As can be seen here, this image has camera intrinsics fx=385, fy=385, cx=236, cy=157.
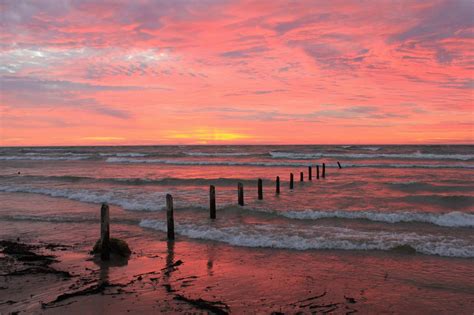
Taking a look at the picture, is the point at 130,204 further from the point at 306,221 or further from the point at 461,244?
the point at 461,244

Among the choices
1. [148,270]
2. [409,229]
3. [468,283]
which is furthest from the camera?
[409,229]

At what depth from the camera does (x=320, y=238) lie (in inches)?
487

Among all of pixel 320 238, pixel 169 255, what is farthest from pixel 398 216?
pixel 169 255

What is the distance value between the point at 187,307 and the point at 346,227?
29.6ft

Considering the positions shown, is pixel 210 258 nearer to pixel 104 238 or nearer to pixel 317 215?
pixel 104 238

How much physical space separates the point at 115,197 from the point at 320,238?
44.8ft

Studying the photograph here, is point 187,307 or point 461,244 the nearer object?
point 187,307

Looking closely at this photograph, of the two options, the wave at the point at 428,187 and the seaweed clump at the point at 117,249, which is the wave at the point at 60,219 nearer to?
the seaweed clump at the point at 117,249

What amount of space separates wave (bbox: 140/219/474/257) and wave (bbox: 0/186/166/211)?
16.5 feet

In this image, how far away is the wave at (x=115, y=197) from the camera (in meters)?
19.4

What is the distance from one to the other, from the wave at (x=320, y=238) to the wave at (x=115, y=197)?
5041mm

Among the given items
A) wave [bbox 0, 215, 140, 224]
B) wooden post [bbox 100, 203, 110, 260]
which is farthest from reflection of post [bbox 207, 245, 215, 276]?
wave [bbox 0, 215, 140, 224]

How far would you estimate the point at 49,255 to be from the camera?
10.5m

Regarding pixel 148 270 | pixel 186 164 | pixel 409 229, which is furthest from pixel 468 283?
pixel 186 164
